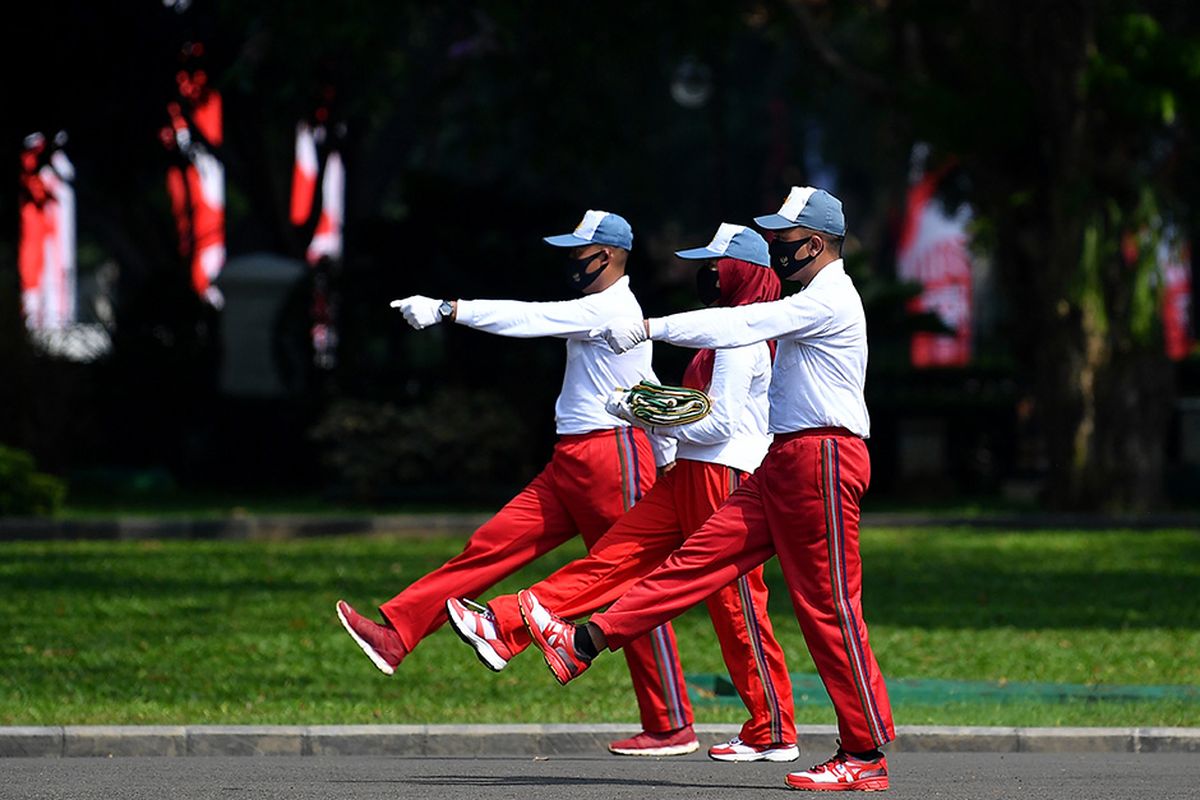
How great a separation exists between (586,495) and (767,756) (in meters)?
1.10

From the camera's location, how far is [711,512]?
8398 mm

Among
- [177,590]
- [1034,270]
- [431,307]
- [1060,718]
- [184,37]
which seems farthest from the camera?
[184,37]

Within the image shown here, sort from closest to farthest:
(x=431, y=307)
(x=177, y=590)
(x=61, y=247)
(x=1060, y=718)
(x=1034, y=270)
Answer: (x=431, y=307)
(x=1060, y=718)
(x=177, y=590)
(x=1034, y=270)
(x=61, y=247)

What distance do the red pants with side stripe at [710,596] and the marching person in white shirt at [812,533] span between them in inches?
15.4

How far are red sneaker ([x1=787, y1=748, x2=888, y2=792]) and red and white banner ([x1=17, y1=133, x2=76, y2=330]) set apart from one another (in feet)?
58.1

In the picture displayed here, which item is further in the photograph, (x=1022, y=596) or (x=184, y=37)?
(x=184, y=37)

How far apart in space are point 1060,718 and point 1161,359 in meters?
13.2

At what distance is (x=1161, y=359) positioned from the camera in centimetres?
2262

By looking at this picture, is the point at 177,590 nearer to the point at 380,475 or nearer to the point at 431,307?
the point at 431,307

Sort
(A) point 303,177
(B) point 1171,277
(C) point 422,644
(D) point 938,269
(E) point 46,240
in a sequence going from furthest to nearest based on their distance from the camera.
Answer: (E) point 46,240, (D) point 938,269, (A) point 303,177, (B) point 1171,277, (C) point 422,644

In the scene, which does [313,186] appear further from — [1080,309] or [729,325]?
[729,325]

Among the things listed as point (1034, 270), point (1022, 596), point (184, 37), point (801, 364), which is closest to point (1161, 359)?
→ point (1034, 270)

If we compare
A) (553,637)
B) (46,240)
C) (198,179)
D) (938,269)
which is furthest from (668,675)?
(46,240)

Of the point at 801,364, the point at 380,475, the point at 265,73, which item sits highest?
the point at 265,73
